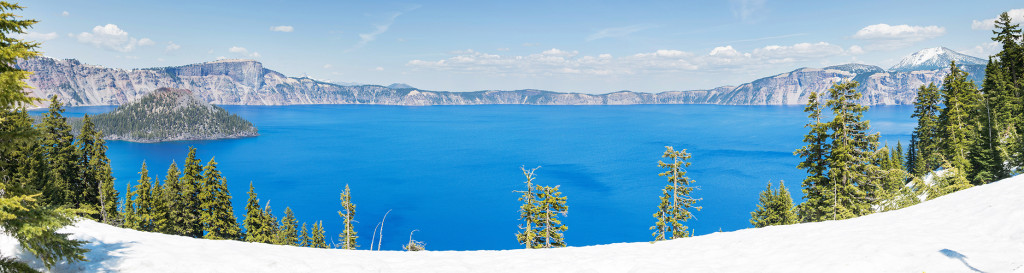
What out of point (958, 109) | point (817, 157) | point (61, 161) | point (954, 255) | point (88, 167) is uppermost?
point (958, 109)

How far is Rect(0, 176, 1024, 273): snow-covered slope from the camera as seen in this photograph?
10.0m

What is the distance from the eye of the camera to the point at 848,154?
26.4m

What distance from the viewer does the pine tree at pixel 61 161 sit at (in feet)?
104

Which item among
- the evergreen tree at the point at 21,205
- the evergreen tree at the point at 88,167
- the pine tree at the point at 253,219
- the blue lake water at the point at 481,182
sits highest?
the evergreen tree at the point at 21,205

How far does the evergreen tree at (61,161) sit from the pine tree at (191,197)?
22.3ft

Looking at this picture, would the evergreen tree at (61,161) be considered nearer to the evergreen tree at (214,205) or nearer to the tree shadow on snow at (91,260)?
the evergreen tree at (214,205)

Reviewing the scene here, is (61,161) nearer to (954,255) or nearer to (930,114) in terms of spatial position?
(954,255)

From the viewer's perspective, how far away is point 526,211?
33719 millimetres

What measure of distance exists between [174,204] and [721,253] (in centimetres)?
4635

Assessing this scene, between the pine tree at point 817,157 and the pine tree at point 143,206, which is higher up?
the pine tree at point 817,157

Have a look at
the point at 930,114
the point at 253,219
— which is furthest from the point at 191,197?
the point at 930,114

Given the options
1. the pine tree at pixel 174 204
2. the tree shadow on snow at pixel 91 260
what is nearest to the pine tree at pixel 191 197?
the pine tree at pixel 174 204

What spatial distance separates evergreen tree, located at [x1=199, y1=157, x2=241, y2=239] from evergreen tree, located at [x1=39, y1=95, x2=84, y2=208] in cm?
815

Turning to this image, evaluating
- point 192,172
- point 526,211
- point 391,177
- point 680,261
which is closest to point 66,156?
point 192,172
